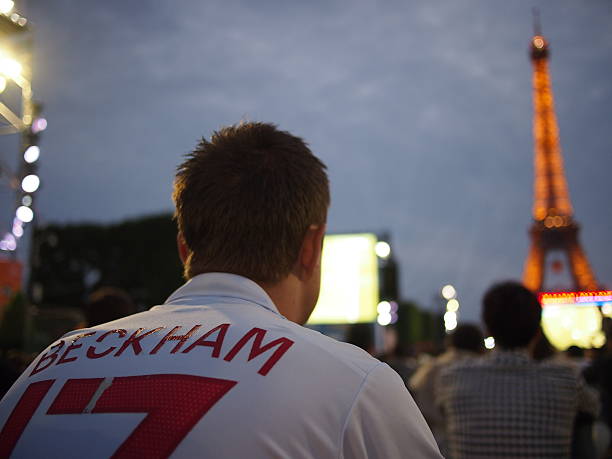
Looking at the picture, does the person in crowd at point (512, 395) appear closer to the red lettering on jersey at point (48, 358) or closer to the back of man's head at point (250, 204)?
the back of man's head at point (250, 204)

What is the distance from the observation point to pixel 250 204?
1.51 metres

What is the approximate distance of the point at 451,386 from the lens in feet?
10.6

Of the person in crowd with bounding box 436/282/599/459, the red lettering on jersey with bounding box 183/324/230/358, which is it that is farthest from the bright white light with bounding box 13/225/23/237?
the red lettering on jersey with bounding box 183/324/230/358

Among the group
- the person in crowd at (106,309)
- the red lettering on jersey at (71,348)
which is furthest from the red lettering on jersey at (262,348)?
the person in crowd at (106,309)

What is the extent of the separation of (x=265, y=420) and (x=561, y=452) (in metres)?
2.27

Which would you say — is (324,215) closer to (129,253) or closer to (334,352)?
(334,352)

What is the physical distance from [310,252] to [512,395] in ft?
5.93

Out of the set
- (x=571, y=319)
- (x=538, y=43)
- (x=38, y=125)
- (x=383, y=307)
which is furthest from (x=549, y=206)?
(x=38, y=125)

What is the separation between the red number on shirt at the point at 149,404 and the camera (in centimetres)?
107

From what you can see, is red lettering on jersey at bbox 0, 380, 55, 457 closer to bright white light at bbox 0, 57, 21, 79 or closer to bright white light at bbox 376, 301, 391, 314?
bright white light at bbox 0, 57, 21, 79

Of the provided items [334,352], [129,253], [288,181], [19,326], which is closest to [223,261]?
[288,181]

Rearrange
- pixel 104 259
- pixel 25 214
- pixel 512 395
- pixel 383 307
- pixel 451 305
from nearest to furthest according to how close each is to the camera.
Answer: pixel 512 395 → pixel 25 214 → pixel 383 307 → pixel 451 305 → pixel 104 259

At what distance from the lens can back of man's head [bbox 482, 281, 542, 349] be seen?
10.1 ft

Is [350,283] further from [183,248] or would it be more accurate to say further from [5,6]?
[183,248]
